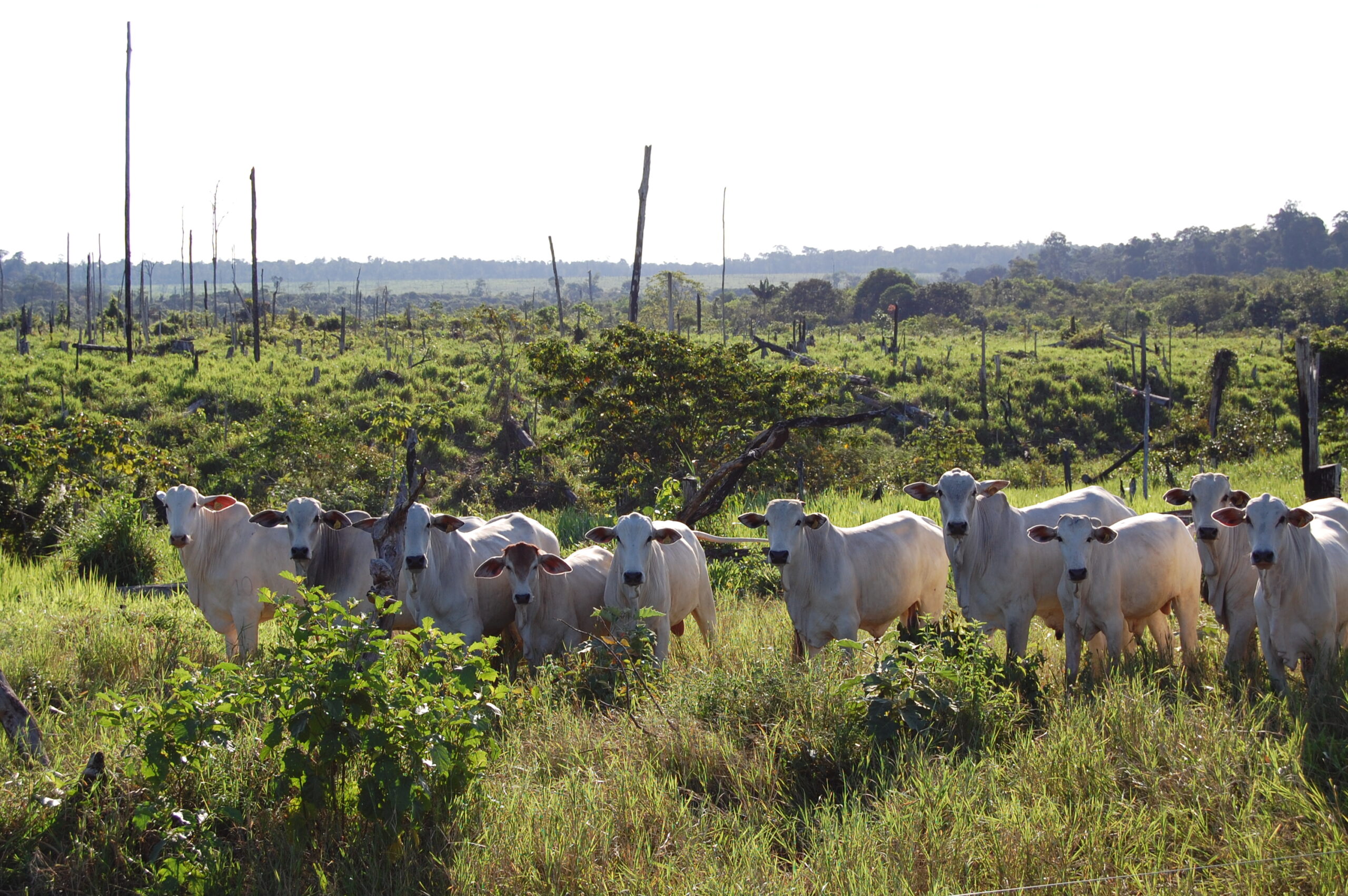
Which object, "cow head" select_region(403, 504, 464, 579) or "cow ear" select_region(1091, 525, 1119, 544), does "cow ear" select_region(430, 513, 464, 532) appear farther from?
"cow ear" select_region(1091, 525, 1119, 544)

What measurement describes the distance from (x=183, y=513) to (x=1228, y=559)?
24.8 feet

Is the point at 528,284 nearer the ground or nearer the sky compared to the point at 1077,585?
nearer the sky

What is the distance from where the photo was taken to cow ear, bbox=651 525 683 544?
746 cm

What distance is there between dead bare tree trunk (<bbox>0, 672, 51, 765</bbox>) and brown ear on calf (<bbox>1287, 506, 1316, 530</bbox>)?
6699mm

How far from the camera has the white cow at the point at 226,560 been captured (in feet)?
26.3

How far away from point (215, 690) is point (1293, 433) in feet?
89.8

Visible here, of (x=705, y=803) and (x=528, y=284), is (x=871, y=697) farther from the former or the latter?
(x=528, y=284)

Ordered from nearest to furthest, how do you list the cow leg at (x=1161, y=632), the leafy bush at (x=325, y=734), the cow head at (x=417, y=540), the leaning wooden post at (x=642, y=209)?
1. the leafy bush at (x=325, y=734)
2. the cow head at (x=417, y=540)
3. the cow leg at (x=1161, y=632)
4. the leaning wooden post at (x=642, y=209)

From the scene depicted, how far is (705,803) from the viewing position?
4875 mm

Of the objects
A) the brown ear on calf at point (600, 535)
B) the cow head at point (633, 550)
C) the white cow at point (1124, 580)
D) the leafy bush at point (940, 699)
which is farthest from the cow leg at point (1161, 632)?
the brown ear on calf at point (600, 535)

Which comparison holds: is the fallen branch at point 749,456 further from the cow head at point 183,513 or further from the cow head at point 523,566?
the cow head at point 183,513

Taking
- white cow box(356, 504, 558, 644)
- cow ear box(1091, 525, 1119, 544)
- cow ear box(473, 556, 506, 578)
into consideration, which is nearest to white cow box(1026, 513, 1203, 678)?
cow ear box(1091, 525, 1119, 544)

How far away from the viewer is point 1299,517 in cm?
592

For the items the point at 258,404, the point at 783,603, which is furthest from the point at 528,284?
the point at 783,603
